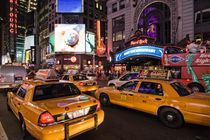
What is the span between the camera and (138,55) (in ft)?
48.2

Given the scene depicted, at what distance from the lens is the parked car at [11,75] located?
9.65 metres

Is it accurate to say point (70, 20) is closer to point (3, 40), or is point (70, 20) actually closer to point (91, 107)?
point (91, 107)

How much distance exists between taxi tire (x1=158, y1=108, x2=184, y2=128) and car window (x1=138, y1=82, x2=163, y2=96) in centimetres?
63

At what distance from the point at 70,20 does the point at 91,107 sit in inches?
1945

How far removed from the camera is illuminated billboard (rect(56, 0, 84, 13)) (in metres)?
44.7

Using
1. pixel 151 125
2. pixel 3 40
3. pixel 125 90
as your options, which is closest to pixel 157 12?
pixel 125 90

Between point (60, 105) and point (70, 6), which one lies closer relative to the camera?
point (60, 105)

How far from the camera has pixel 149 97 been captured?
460 cm

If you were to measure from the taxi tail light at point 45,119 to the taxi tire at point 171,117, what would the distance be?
12.1 feet

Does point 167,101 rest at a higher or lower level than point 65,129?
higher

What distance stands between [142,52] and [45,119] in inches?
531

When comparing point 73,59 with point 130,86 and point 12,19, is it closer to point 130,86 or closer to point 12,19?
point 130,86

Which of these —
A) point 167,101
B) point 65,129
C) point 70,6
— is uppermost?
point 70,6

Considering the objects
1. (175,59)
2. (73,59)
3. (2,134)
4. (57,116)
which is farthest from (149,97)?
(73,59)
